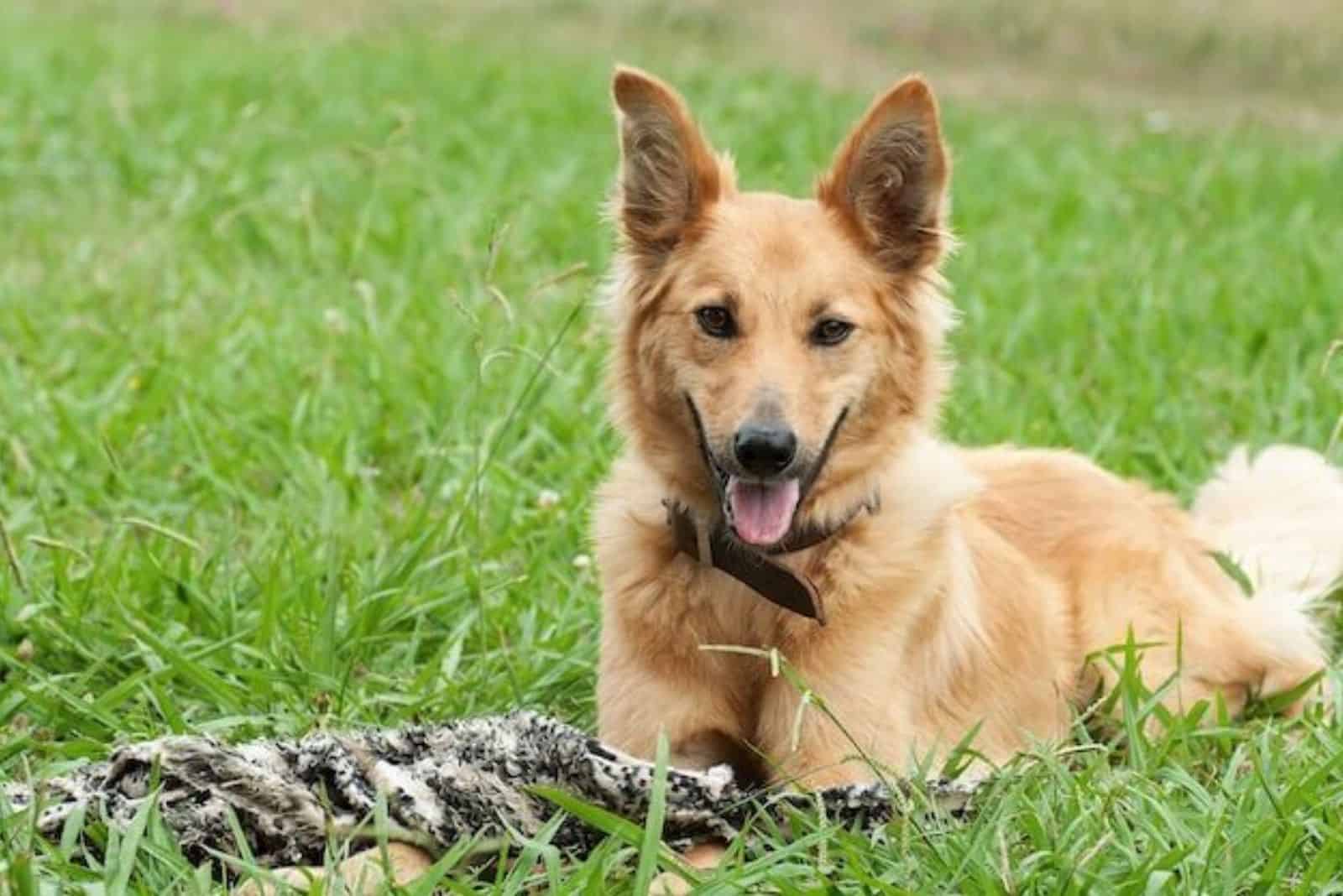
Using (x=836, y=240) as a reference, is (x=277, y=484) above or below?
below

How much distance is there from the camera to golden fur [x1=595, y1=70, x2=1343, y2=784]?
3945mm

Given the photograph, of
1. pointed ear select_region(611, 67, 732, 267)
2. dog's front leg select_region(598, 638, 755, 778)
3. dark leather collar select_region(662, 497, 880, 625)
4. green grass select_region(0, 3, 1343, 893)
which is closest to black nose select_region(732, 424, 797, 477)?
dark leather collar select_region(662, 497, 880, 625)

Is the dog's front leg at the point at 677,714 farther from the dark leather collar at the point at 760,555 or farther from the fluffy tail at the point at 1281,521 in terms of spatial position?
the fluffy tail at the point at 1281,521

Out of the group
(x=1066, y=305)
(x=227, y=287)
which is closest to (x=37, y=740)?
(x=227, y=287)

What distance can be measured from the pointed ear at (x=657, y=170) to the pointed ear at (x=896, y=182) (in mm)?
252

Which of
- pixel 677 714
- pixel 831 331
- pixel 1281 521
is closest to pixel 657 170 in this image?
pixel 831 331

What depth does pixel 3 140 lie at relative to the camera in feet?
31.8

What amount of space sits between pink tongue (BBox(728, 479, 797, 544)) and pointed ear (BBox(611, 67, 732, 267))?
1.85 feet

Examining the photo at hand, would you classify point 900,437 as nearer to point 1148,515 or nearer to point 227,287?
point 1148,515

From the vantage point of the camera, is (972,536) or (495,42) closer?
(972,536)

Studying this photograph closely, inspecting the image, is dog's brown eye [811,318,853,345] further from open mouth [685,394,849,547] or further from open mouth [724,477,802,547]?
open mouth [724,477,802,547]

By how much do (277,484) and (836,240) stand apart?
7.26 ft

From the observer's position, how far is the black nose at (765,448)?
12.3ft

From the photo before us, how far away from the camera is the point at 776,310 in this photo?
3.95m
